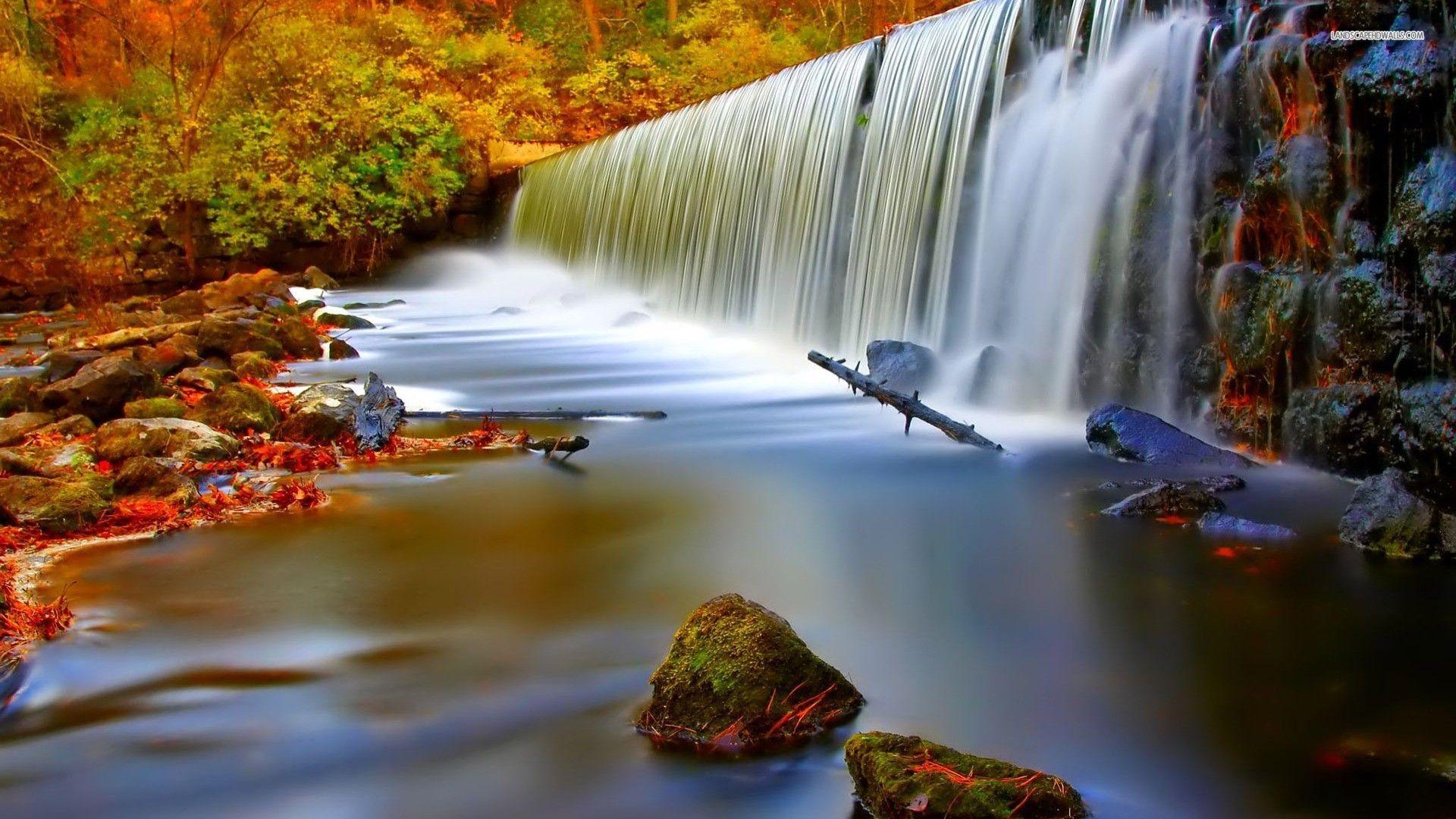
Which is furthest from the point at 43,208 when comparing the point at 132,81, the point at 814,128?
the point at 814,128

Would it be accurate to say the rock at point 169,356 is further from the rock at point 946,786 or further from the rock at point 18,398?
the rock at point 946,786

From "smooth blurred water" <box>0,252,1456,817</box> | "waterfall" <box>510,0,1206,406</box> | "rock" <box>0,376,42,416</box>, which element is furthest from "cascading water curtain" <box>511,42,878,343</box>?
"rock" <box>0,376,42,416</box>

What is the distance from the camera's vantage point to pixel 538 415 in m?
8.81

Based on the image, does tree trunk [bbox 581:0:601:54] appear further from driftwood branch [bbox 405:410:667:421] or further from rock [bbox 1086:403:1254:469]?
rock [bbox 1086:403:1254:469]

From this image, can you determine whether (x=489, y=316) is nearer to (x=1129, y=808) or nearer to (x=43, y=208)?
(x=43, y=208)

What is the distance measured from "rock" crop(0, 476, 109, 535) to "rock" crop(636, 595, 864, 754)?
3.69m

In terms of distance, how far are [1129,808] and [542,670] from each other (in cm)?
206

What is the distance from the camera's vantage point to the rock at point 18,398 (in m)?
8.73

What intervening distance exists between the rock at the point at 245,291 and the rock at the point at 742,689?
1530 centimetres

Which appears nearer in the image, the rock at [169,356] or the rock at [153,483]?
the rock at [153,483]

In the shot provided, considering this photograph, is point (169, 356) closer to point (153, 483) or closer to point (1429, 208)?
point (153, 483)

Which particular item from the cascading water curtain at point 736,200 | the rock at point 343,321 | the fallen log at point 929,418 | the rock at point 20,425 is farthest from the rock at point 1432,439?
the rock at point 343,321

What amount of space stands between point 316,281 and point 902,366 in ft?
53.6

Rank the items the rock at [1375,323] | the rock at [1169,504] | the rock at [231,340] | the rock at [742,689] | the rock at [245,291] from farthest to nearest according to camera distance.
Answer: the rock at [245,291] → the rock at [231,340] → the rock at [1375,323] → the rock at [1169,504] → the rock at [742,689]
